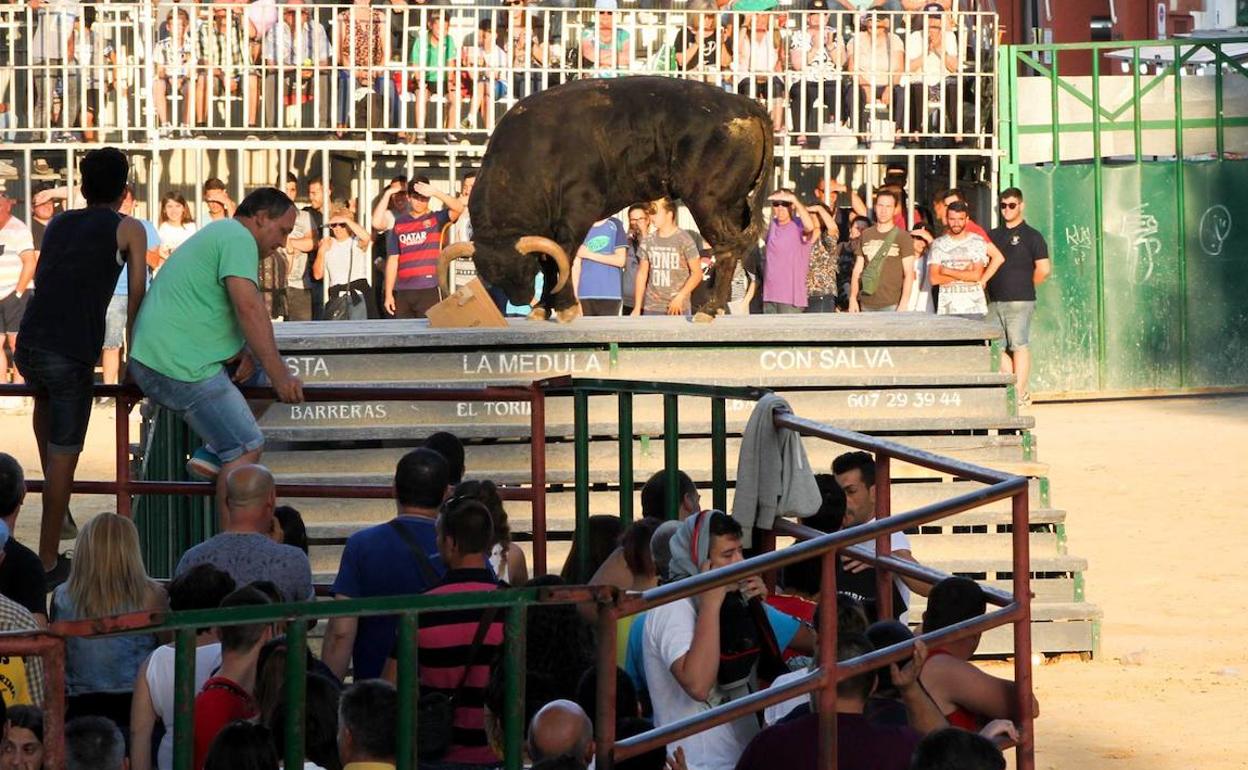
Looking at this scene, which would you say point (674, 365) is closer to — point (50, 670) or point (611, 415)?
point (611, 415)

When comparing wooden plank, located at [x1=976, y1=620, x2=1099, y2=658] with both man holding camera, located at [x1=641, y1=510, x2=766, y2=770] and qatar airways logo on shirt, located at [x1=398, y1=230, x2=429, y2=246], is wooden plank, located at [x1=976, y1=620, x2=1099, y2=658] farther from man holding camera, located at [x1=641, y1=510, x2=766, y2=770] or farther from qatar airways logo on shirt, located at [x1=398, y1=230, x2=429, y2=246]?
qatar airways logo on shirt, located at [x1=398, y1=230, x2=429, y2=246]

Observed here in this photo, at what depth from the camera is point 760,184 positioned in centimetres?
1248

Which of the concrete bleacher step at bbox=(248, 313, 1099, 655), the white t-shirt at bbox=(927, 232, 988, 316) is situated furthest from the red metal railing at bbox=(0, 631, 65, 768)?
the white t-shirt at bbox=(927, 232, 988, 316)

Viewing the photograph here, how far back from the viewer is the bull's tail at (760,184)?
40.5 ft

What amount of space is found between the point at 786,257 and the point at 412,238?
3.39m

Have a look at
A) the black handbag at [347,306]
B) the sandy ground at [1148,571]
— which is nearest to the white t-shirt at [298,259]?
the black handbag at [347,306]

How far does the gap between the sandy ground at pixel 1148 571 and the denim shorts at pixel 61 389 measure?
13.2ft

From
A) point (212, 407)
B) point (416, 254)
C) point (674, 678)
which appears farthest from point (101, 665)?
point (416, 254)

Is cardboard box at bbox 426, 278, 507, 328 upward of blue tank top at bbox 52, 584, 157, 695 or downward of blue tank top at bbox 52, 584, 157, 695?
upward

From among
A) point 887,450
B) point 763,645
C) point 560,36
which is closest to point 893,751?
point 763,645

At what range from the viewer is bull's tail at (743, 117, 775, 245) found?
486 inches

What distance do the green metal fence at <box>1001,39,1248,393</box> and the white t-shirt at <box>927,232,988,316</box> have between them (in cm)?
326

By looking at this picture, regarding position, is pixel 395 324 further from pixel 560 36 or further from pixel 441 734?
pixel 560 36

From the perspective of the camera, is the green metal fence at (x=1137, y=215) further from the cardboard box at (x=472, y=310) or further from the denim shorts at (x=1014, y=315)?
the cardboard box at (x=472, y=310)
